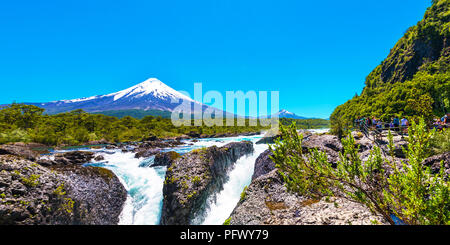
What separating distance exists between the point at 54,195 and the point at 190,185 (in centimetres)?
599

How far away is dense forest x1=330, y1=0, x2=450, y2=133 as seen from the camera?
43.8m

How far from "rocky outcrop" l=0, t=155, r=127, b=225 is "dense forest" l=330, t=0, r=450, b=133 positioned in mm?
45613

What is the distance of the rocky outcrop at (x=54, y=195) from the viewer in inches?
251

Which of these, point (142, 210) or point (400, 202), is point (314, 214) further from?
point (142, 210)

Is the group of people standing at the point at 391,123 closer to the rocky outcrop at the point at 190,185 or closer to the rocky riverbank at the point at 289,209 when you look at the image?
the rocky riverbank at the point at 289,209

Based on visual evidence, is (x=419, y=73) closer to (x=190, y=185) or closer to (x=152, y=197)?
(x=190, y=185)

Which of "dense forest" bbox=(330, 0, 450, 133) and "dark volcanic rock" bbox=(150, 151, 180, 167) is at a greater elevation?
"dense forest" bbox=(330, 0, 450, 133)

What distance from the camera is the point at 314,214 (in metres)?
5.93

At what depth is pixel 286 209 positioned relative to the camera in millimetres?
6816

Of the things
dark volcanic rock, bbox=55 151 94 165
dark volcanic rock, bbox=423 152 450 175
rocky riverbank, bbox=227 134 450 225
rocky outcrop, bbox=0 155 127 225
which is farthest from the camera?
dark volcanic rock, bbox=55 151 94 165

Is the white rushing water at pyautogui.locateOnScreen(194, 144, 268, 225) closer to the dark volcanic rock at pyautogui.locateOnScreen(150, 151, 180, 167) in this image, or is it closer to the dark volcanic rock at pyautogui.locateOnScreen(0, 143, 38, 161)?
the dark volcanic rock at pyautogui.locateOnScreen(150, 151, 180, 167)

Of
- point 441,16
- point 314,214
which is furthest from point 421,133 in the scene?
point 441,16

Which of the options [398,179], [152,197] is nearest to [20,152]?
[152,197]

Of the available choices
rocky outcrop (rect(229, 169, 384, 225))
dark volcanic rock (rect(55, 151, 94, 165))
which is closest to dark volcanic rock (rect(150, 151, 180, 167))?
rocky outcrop (rect(229, 169, 384, 225))
